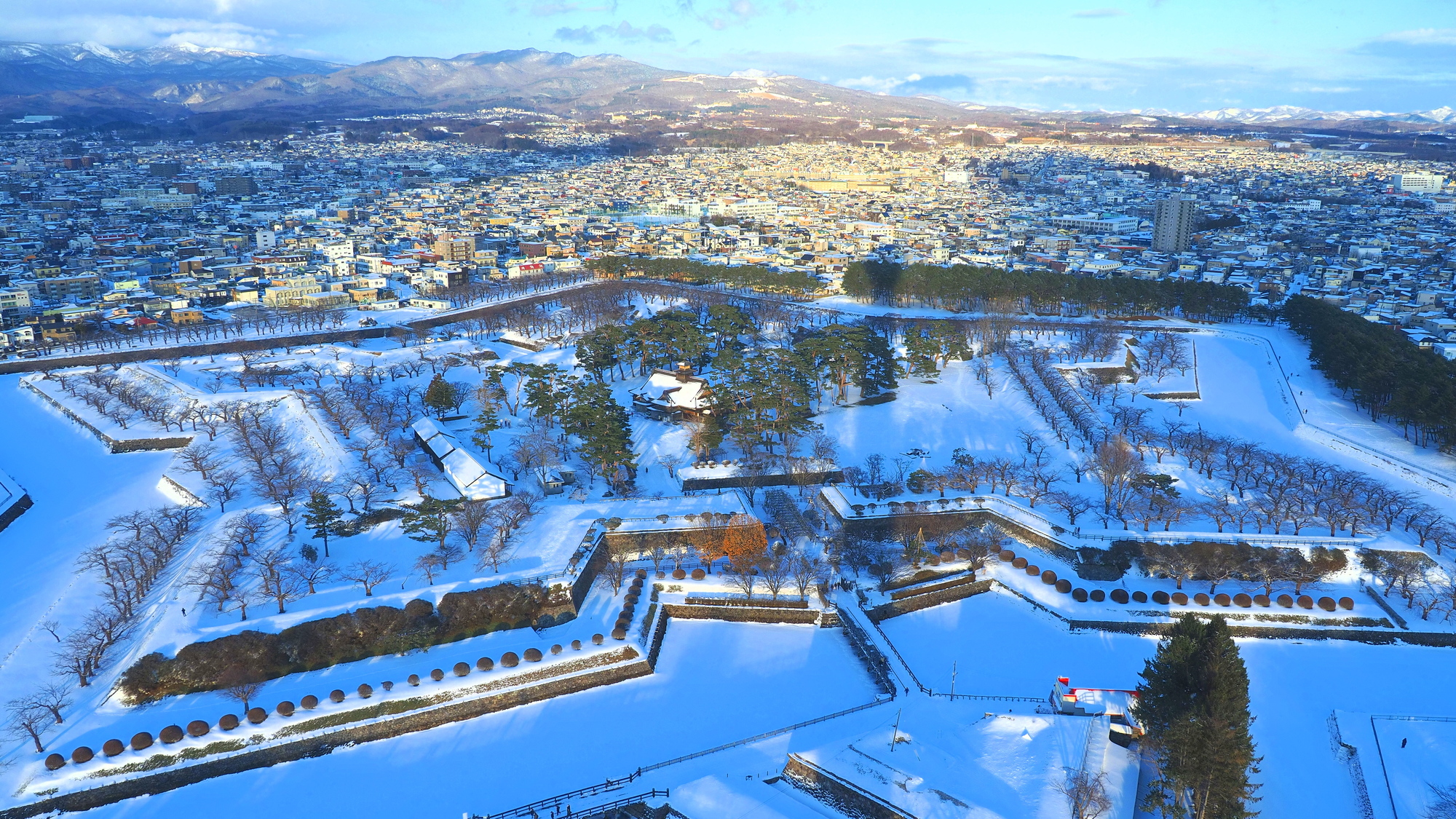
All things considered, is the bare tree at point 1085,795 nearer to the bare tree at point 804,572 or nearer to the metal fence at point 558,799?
the metal fence at point 558,799

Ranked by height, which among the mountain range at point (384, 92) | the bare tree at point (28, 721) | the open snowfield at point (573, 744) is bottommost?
the open snowfield at point (573, 744)

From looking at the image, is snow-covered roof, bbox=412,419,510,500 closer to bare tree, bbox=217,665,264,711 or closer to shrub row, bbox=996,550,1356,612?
bare tree, bbox=217,665,264,711

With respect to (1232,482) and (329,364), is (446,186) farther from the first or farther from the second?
(1232,482)

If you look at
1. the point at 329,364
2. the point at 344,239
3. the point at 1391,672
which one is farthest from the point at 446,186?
the point at 1391,672

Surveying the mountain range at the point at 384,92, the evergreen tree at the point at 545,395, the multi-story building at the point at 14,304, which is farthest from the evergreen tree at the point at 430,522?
the mountain range at the point at 384,92

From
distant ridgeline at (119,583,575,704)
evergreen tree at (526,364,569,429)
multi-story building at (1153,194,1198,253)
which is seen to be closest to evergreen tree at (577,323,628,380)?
evergreen tree at (526,364,569,429)

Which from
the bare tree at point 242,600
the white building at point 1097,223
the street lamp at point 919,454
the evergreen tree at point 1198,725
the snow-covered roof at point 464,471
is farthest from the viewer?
the white building at point 1097,223
